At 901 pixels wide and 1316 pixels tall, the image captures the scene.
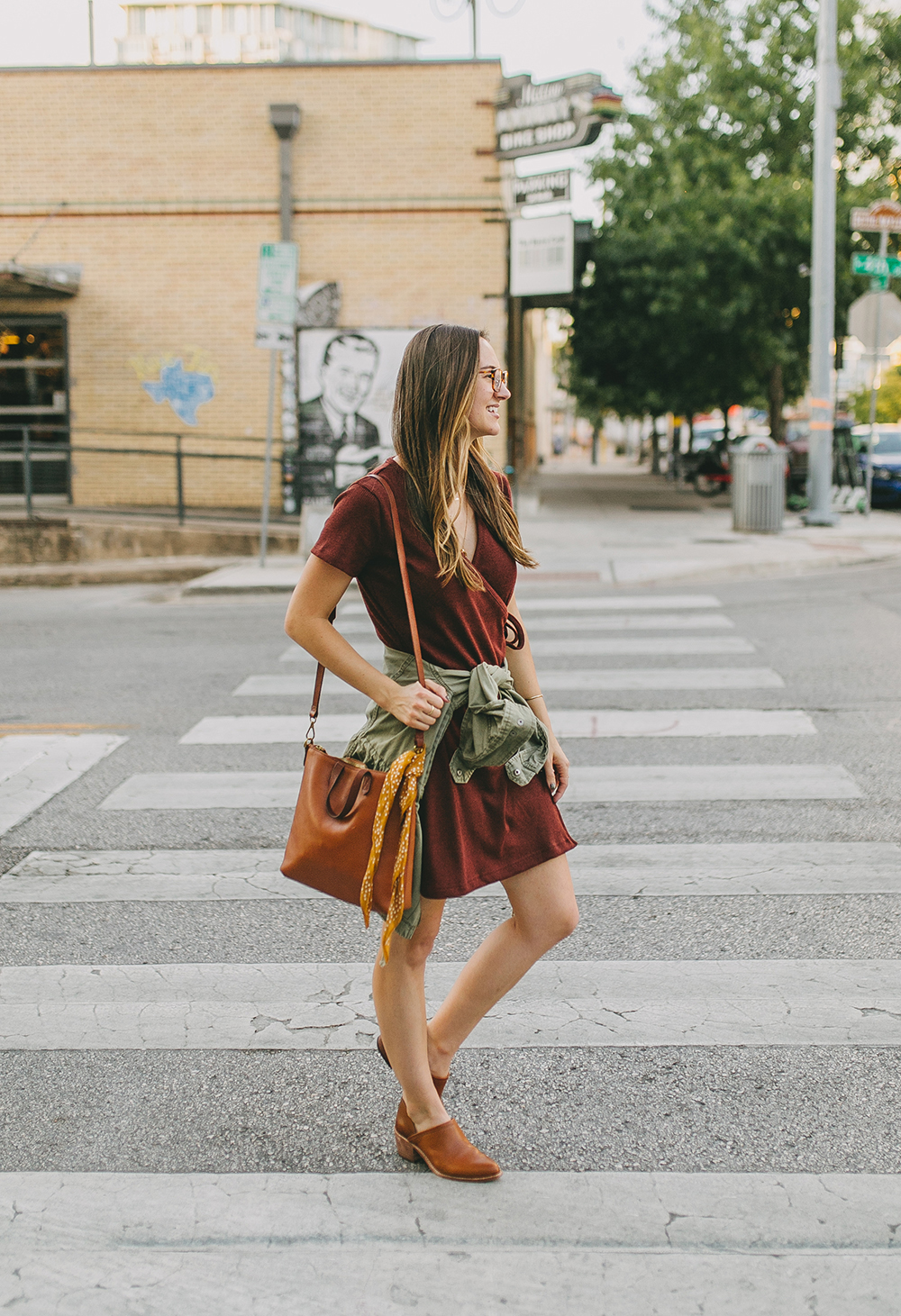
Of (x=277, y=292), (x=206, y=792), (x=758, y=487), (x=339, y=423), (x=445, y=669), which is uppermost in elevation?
(x=277, y=292)

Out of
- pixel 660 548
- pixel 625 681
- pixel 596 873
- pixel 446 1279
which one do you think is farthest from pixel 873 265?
pixel 446 1279

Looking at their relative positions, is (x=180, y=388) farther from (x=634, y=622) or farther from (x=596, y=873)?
(x=596, y=873)

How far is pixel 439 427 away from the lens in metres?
2.56

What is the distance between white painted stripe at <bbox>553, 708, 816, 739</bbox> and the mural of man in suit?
34.7ft

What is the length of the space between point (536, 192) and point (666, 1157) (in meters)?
16.6

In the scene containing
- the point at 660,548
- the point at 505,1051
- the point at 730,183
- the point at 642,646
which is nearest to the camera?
the point at 505,1051

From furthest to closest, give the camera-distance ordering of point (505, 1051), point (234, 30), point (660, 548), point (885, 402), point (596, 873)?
point (234, 30) → point (885, 402) → point (660, 548) → point (596, 873) → point (505, 1051)

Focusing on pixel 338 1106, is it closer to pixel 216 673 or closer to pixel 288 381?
pixel 216 673

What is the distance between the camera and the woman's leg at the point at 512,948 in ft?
8.92

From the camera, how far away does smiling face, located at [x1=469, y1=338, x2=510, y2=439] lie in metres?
2.57

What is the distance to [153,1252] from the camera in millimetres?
2512

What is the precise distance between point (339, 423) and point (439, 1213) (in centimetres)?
1596

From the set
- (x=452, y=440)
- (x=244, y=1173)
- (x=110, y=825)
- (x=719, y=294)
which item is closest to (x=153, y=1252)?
(x=244, y=1173)

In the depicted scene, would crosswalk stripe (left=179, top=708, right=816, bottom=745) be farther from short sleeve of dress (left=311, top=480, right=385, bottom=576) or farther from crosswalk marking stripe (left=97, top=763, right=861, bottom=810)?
short sleeve of dress (left=311, top=480, right=385, bottom=576)
